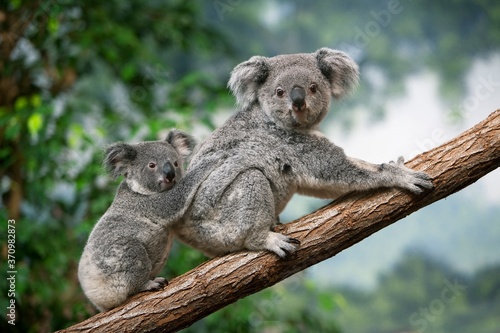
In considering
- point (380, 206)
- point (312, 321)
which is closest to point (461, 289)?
point (312, 321)

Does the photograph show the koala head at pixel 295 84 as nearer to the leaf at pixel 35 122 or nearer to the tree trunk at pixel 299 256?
the tree trunk at pixel 299 256

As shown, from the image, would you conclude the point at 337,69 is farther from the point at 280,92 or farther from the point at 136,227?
the point at 136,227

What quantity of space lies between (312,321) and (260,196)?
3.01m

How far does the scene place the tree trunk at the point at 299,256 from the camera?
3484mm

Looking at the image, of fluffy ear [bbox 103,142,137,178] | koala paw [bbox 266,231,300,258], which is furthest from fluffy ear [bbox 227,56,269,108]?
koala paw [bbox 266,231,300,258]

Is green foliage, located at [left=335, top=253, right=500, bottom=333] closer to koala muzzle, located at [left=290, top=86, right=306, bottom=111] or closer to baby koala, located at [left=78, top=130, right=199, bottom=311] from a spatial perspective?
baby koala, located at [left=78, top=130, right=199, bottom=311]

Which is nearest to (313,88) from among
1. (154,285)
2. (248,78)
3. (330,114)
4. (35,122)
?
(248,78)

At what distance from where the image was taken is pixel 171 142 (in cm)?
404

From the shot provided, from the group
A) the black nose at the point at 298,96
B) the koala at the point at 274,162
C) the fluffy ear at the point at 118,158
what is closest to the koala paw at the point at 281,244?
the koala at the point at 274,162

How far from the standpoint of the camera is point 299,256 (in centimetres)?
354

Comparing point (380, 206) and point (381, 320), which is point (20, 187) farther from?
point (381, 320)

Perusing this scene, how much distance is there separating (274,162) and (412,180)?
33.1 inches

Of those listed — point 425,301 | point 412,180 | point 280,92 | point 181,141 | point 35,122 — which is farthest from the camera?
point 425,301

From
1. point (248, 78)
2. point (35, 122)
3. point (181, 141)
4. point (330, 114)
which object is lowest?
point (181, 141)
